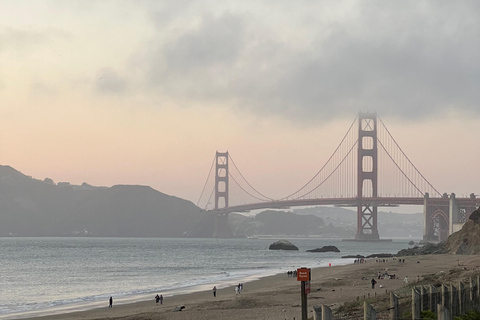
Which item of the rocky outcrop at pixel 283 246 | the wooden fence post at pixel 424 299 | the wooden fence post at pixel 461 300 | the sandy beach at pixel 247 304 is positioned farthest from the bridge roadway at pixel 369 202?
the wooden fence post at pixel 424 299

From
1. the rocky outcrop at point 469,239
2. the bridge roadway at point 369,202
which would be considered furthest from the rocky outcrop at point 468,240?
the bridge roadway at point 369,202

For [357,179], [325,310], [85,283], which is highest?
[357,179]

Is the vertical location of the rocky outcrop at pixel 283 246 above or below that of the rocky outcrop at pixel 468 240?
below

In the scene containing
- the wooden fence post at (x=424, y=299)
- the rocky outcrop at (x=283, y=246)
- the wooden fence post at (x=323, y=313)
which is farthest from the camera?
the rocky outcrop at (x=283, y=246)

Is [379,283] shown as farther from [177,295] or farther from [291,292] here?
[177,295]

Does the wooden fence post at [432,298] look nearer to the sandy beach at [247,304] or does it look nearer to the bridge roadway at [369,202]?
the sandy beach at [247,304]

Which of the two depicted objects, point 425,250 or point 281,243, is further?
point 281,243

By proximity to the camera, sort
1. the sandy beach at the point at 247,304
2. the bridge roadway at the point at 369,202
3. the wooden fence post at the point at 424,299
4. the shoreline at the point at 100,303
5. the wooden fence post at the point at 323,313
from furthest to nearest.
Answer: the bridge roadway at the point at 369,202 < the shoreline at the point at 100,303 < the sandy beach at the point at 247,304 < the wooden fence post at the point at 424,299 < the wooden fence post at the point at 323,313

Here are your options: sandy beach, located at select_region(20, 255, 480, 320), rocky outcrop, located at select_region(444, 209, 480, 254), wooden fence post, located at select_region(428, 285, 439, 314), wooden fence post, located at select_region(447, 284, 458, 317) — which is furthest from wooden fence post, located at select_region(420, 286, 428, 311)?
rocky outcrop, located at select_region(444, 209, 480, 254)

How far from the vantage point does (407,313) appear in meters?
14.5

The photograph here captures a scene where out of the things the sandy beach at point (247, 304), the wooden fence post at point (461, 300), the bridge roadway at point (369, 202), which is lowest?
the sandy beach at point (247, 304)

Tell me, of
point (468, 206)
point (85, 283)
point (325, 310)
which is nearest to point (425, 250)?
point (468, 206)

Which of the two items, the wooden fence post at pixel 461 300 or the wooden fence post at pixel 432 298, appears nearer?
the wooden fence post at pixel 432 298

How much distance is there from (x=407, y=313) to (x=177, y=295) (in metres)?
30.7
